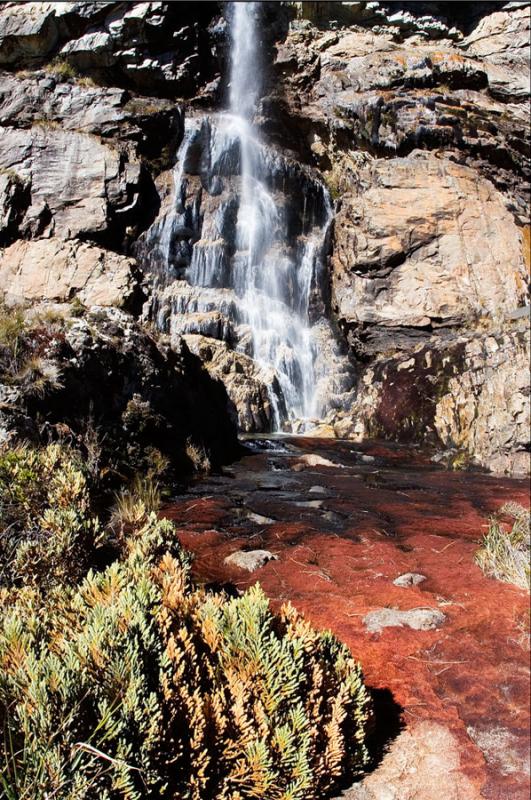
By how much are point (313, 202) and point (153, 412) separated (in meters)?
18.8

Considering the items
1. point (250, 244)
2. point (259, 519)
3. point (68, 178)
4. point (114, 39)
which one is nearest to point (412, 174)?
point (250, 244)

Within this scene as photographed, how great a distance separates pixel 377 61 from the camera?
22.1m

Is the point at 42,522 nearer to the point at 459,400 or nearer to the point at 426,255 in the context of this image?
the point at 459,400

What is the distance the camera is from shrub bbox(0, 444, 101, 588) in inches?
92.6

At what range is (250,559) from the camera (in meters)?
2.88

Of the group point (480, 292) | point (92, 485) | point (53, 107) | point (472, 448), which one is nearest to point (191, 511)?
point (92, 485)

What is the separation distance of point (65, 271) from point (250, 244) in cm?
770

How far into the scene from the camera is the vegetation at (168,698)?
1176mm

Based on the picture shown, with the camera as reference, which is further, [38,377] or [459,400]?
[459,400]

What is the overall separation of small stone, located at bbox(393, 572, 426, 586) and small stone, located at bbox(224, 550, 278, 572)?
704 mm

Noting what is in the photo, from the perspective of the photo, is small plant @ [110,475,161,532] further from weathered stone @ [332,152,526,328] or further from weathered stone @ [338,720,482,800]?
weathered stone @ [332,152,526,328]

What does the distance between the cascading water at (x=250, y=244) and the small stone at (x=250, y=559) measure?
1476 cm

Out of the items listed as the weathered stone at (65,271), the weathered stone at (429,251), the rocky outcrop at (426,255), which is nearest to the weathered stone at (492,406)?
the rocky outcrop at (426,255)

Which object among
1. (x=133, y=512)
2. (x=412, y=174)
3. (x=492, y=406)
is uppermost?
(x=412, y=174)
